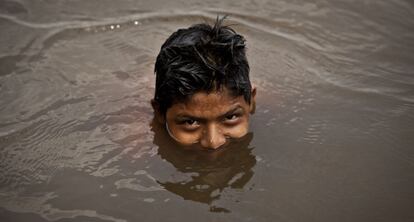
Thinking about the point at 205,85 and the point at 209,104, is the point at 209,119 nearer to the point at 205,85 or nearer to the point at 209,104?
the point at 209,104

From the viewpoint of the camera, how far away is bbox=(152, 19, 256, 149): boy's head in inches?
128

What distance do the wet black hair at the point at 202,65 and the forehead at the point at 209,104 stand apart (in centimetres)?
3

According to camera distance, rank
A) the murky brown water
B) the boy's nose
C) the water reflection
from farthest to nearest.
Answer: the boy's nose, the water reflection, the murky brown water

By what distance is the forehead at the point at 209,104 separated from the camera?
326cm

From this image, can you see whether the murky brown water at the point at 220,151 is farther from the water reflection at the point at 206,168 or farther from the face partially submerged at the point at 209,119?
the face partially submerged at the point at 209,119

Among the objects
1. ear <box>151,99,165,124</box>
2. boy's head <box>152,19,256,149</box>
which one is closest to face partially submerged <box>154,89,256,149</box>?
boy's head <box>152,19,256,149</box>

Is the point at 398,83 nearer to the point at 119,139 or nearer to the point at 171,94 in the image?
the point at 171,94

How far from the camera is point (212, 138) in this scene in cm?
332

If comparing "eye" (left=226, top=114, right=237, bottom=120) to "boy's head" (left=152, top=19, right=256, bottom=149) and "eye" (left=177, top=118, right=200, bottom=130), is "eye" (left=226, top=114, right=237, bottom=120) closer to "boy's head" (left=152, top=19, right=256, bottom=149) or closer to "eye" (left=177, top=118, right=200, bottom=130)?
"boy's head" (left=152, top=19, right=256, bottom=149)

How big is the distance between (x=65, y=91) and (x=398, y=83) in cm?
263

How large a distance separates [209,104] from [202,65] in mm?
242

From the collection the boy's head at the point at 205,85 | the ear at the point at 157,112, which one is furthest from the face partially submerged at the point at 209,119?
the ear at the point at 157,112

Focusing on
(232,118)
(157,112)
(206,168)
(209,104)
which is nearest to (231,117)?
(232,118)

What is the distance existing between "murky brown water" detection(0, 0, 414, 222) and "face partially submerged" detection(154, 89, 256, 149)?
131mm
